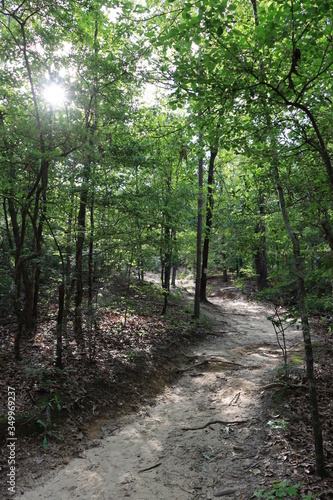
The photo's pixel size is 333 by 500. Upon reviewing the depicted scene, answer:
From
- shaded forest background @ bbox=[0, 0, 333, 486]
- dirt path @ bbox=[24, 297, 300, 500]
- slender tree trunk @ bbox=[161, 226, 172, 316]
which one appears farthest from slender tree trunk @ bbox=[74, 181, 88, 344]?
slender tree trunk @ bbox=[161, 226, 172, 316]

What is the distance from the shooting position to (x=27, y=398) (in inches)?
209

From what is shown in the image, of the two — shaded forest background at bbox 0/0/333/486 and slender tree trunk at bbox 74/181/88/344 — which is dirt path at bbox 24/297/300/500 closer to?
shaded forest background at bbox 0/0/333/486

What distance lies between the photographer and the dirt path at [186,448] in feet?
12.9

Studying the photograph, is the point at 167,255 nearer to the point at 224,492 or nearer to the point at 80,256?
the point at 80,256

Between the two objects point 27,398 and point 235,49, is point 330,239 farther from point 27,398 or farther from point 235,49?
point 27,398

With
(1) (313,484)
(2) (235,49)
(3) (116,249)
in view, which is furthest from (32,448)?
(2) (235,49)

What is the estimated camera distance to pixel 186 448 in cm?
483

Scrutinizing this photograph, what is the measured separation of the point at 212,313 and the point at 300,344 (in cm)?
591

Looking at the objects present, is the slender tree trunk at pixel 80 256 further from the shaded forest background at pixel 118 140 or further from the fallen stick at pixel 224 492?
the fallen stick at pixel 224 492

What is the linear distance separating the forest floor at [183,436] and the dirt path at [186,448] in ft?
0.05

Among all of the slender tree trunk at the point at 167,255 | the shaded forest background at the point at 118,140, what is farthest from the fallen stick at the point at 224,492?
the slender tree trunk at the point at 167,255

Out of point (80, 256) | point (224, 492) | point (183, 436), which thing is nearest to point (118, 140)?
point (80, 256)

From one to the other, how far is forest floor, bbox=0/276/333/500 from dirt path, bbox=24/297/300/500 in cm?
2

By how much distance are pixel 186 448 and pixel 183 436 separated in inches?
14.7
